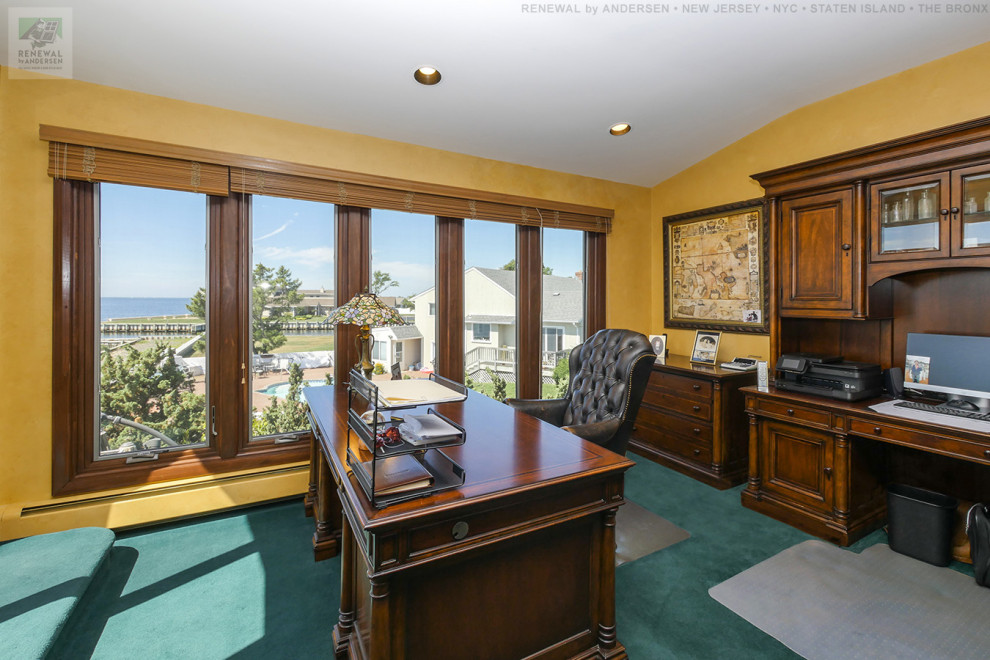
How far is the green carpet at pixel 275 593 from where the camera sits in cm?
174

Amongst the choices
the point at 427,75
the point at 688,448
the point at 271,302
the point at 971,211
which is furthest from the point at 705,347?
the point at 271,302

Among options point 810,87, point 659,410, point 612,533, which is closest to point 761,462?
point 659,410

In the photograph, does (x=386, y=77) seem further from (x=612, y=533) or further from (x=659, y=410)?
(x=659, y=410)

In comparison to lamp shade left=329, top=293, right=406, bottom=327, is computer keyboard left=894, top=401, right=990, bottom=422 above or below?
below

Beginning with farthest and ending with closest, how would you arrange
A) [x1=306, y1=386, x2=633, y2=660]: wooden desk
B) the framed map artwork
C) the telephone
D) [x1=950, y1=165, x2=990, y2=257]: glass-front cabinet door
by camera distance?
the framed map artwork < the telephone < [x1=950, y1=165, x2=990, y2=257]: glass-front cabinet door < [x1=306, y1=386, x2=633, y2=660]: wooden desk

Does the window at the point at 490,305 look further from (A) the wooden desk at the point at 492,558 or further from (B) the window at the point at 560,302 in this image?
(A) the wooden desk at the point at 492,558

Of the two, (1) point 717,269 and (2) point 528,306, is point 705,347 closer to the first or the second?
(1) point 717,269

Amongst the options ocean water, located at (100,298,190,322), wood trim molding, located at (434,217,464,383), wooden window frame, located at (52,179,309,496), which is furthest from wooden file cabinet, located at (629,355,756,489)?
ocean water, located at (100,298,190,322)

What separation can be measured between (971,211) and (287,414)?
4.14 meters

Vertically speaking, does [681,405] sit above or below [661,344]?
below

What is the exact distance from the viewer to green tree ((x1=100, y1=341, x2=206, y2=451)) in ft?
8.65

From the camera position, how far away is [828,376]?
104 inches

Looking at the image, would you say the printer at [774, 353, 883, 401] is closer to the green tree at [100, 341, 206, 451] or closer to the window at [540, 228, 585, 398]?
the window at [540, 228, 585, 398]

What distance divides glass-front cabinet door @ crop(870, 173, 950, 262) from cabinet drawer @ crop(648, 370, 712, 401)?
4.37 ft
